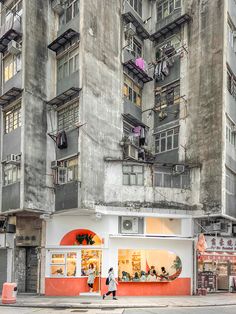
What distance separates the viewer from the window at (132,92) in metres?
28.3

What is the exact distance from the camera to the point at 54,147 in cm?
2655

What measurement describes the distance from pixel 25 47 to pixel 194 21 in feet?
32.5

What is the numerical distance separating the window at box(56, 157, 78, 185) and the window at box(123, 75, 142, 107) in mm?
5489

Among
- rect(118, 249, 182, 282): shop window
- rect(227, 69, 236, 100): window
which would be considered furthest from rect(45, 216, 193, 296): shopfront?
rect(227, 69, 236, 100): window

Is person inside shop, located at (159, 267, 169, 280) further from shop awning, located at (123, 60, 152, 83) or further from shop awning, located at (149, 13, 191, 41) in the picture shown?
shop awning, located at (149, 13, 191, 41)

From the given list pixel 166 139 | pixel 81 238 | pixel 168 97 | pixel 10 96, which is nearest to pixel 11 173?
pixel 10 96

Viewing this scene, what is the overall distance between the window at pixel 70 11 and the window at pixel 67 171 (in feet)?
26.2

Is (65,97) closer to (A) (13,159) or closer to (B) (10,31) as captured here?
(A) (13,159)

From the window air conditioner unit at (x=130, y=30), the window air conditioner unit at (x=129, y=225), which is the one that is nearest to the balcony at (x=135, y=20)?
the window air conditioner unit at (x=130, y=30)

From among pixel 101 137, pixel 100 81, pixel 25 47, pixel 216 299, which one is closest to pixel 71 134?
pixel 101 137

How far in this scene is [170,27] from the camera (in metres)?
29.5

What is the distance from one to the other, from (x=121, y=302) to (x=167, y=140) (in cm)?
1070

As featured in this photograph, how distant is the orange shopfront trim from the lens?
2489 cm

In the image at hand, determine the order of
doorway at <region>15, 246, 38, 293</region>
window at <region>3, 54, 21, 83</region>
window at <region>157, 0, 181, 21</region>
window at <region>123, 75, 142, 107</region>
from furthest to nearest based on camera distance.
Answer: window at <region>157, 0, 181, 21</region> < window at <region>123, 75, 142, 107</region> < window at <region>3, 54, 21, 83</region> < doorway at <region>15, 246, 38, 293</region>
